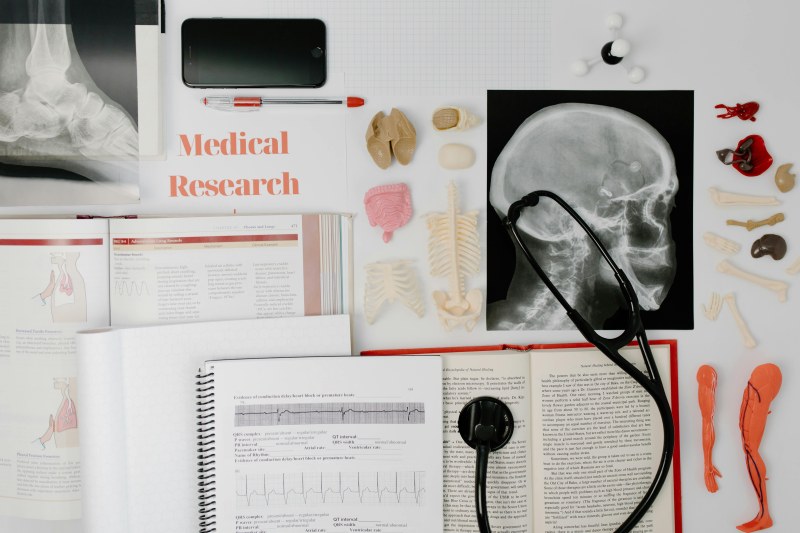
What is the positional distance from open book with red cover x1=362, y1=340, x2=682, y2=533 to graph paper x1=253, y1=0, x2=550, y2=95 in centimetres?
45

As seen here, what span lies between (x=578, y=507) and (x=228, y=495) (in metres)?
0.58

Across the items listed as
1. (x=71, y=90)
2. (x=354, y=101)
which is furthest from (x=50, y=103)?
(x=354, y=101)

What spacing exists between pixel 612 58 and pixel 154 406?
937mm

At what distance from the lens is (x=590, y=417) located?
2.88 ft

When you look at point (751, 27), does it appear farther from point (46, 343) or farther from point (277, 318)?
point (46, 343)

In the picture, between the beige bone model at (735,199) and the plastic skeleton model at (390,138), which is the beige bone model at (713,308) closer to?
the beige bone model at (735,199)

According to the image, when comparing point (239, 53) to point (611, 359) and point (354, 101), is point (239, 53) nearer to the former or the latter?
point (354, 101)

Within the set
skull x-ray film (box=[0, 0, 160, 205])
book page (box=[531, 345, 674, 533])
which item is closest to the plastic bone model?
book page (box=[531, 345, 674, 533])

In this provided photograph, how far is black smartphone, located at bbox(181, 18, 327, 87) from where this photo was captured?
858 mm

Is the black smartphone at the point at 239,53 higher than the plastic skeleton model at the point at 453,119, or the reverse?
the black smartphone at the point at 239,53

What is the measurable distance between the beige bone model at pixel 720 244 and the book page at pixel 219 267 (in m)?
0.63

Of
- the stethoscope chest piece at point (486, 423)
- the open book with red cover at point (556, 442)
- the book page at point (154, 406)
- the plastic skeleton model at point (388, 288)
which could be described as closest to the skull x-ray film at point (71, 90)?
the book page at point (154, 406)

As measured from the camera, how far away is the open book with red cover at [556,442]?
0.87 metres

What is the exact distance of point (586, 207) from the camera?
34.8 inches
